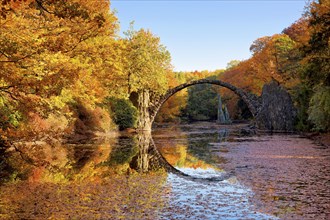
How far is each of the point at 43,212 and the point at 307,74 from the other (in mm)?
19772

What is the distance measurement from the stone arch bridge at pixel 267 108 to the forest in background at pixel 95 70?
172 cm

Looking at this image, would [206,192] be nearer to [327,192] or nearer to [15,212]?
[327,192]

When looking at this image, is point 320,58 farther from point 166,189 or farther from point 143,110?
point 143,110

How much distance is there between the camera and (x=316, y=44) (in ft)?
65.2

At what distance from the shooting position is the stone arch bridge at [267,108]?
38406mm

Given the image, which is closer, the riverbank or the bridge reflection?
the bridge reflection

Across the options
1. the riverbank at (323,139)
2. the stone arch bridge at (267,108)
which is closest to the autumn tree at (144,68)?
the stone arch bridge at (267,108)

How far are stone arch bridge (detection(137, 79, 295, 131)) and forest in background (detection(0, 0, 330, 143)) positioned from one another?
172 cm

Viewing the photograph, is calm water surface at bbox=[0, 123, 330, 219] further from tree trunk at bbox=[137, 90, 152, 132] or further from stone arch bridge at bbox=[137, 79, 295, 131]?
tree trunk at bbox=[137, 90, 152, 132]

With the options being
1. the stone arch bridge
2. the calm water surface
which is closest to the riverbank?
the calm water surface

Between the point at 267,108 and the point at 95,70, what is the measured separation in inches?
892

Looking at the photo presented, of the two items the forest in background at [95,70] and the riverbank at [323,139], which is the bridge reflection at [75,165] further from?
the riverbank at [323,139]

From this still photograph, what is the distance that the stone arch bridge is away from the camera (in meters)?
38.4

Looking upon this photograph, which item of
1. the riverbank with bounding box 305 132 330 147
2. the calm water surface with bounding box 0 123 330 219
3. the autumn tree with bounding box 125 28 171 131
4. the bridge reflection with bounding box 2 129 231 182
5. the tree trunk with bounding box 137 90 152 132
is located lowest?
the calm water surface with bounding box 0 123 330 219
